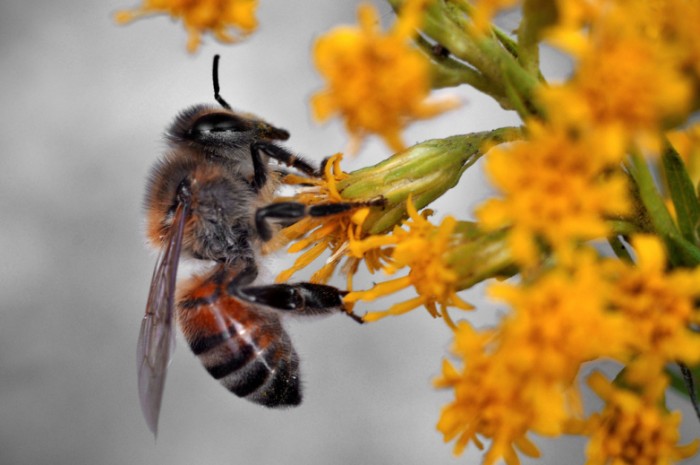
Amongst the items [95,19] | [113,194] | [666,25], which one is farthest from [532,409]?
[95,19]

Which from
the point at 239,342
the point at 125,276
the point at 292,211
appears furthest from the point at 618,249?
the point at 125,276

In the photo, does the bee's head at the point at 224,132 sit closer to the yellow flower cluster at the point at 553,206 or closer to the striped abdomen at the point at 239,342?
the striped abdomen at the point at 239,342

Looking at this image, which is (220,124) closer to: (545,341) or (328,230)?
(328,230)

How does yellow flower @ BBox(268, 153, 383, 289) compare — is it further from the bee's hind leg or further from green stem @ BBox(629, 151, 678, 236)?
green stem @ BBox(629, 151, 678, 236)

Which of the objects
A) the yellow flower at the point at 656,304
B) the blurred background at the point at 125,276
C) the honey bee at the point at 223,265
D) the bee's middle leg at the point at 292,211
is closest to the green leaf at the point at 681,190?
the yellow flower at the point at 656,304

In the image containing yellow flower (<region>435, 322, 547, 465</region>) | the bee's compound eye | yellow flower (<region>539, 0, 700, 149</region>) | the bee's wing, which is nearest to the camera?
yellow flower (<region>539, 0, 700, 149</region>)

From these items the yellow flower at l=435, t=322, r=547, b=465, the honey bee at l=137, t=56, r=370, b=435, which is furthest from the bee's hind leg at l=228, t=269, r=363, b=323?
the yellow flower at l=435, t=322, r=547, b=465
